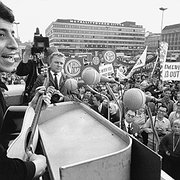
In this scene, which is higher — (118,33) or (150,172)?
(118,33)

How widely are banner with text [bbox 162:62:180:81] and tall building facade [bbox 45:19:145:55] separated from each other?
7051cm

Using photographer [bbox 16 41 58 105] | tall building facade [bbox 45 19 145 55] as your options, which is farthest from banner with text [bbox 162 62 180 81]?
tall building facade [bbox 45 19 145 55]

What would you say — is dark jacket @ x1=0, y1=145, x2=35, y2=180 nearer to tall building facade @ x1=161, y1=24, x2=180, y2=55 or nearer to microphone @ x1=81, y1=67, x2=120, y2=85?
microphone @ x1=81, y1=67, x2=120, y2=85

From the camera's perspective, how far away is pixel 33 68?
294 centimetres

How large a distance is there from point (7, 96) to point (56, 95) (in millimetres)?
2043

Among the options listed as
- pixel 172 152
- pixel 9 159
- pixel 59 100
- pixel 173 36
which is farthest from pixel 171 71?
pixel 173 36

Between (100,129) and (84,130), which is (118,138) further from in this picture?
(84,130)

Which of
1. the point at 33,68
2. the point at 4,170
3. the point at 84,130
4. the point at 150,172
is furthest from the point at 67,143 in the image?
the point at 33,68

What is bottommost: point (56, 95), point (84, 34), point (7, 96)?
point (7, 96)

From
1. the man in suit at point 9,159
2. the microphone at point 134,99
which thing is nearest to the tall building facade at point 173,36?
the microphone at point 134,99

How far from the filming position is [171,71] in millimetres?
6789

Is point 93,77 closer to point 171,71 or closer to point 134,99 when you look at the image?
point 134,99

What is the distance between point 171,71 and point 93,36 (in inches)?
3397

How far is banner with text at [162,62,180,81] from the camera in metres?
6.73
